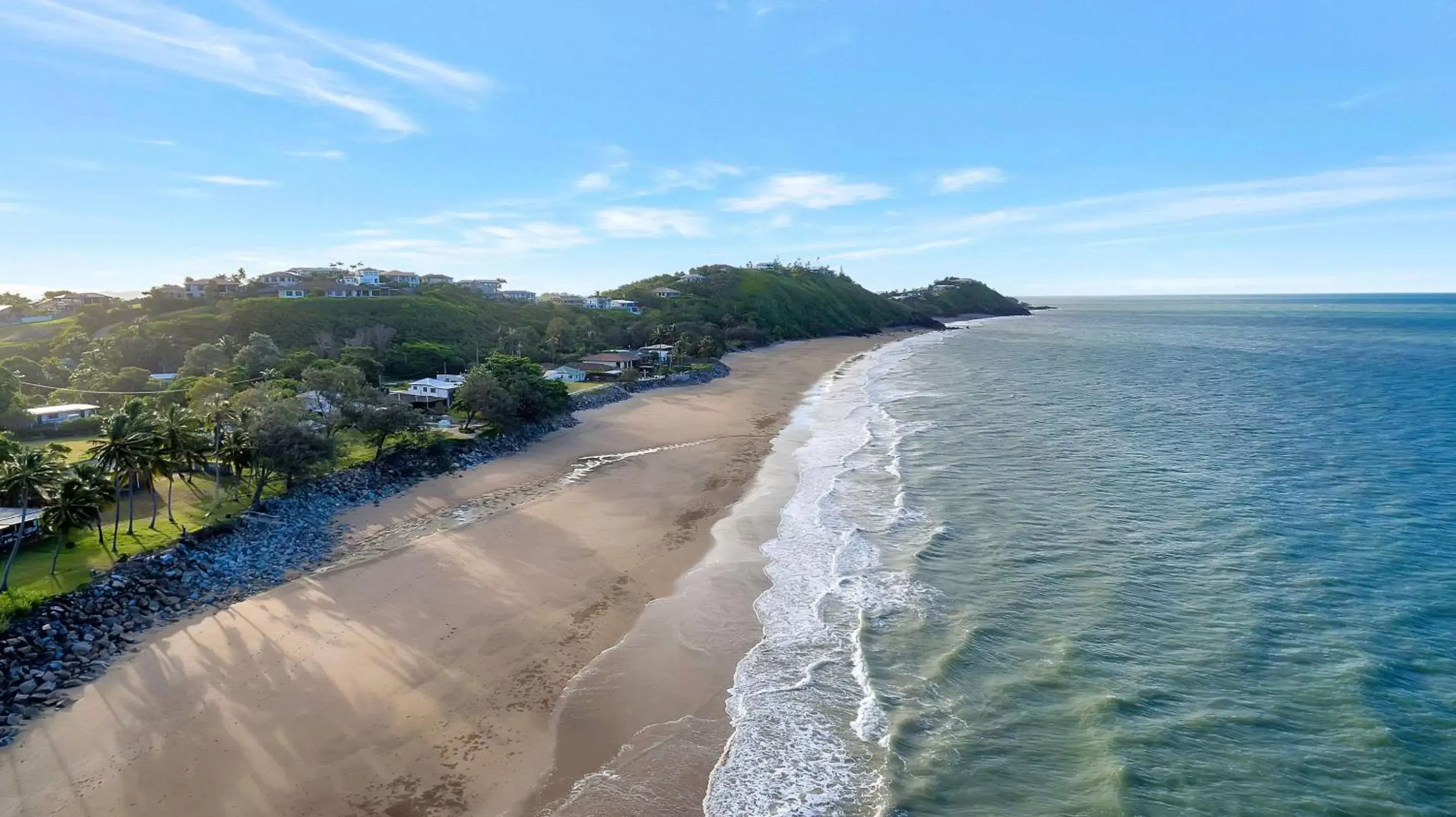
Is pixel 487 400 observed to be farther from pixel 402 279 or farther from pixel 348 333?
pixel 402 279

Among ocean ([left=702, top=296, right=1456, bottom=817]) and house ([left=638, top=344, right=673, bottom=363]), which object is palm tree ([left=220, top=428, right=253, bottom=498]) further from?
house ([left=638, top=344, right=673, bottom=363])

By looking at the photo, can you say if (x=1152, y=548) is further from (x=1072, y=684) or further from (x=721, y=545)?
(x=721, y=545)

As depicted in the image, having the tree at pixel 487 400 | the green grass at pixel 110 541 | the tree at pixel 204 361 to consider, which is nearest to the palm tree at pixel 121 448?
the green grass at pixel 110 541

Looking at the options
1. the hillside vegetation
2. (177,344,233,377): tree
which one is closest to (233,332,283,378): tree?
the hillside vegetation

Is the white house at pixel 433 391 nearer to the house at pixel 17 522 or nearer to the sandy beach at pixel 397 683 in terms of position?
the sandy beach at pixel 397 683

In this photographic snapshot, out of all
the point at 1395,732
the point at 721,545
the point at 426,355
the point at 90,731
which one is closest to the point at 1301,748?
the point at 1395,732
